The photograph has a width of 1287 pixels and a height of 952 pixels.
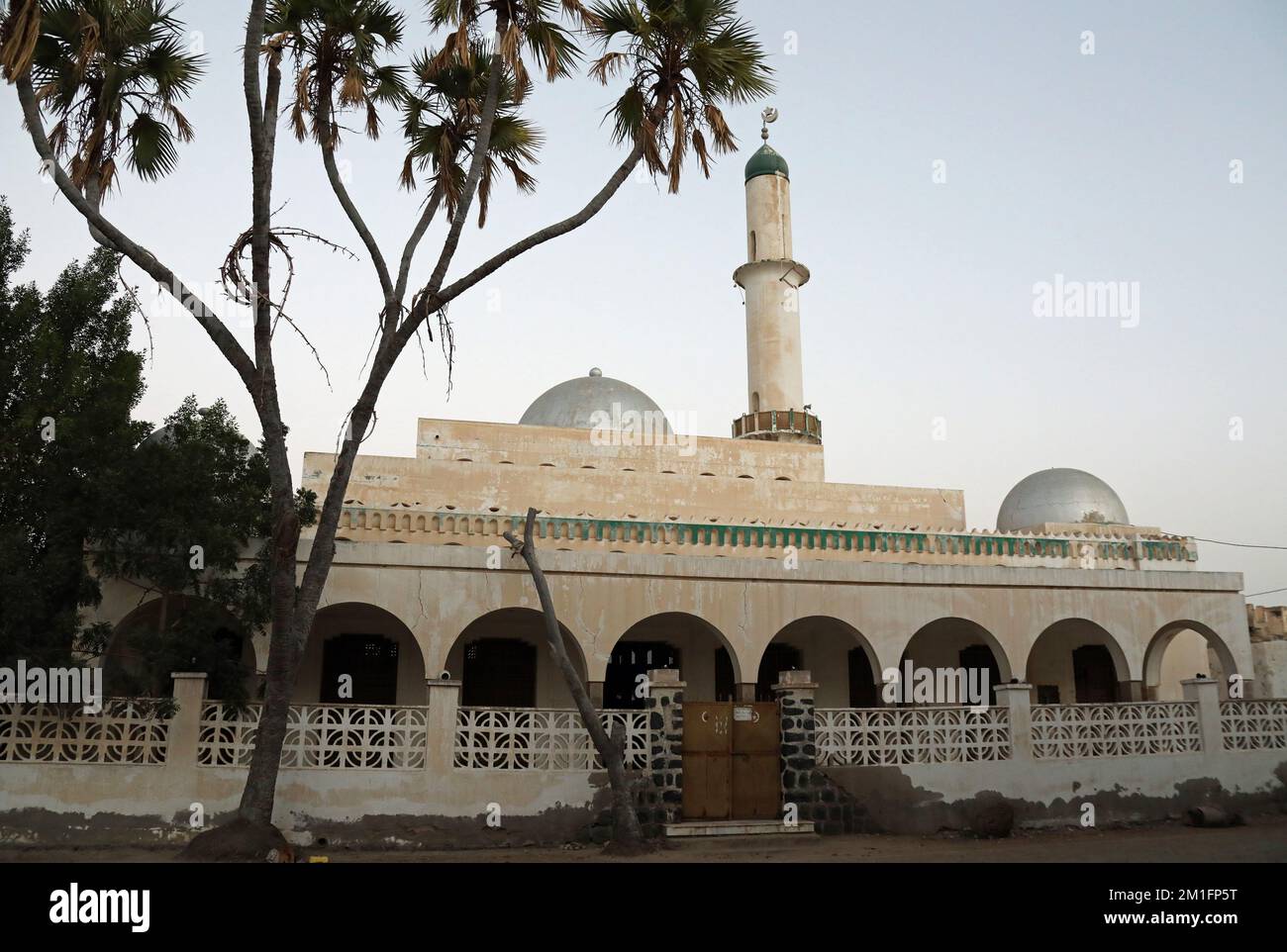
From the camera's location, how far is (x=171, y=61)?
10.9m

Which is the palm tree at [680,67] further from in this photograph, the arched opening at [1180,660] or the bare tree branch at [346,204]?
the arched opening at [1180,660]

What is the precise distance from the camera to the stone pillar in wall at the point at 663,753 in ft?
37.7

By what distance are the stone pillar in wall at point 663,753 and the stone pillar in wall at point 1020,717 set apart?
14.1ft

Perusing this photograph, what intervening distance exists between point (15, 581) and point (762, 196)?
18.3 meters

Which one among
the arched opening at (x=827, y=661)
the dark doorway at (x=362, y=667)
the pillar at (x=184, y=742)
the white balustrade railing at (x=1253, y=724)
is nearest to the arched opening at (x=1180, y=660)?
the white balustrade railing at (x=1253, y=724)

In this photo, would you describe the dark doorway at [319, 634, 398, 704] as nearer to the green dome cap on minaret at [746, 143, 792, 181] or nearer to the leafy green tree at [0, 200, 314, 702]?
the leafy green tree at [0, 200, 314, 702]

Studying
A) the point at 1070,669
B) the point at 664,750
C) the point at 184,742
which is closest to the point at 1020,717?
the point at 664,750

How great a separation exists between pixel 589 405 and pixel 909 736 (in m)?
11.6

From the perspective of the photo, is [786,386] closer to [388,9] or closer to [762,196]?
[762,196]

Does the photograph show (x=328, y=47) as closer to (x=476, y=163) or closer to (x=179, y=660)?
(x=476, y=163)

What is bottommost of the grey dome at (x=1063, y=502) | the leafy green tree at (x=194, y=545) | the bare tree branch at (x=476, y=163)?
the leafy green tree at (x=194, y=545)

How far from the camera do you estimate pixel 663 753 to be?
11.6 metres

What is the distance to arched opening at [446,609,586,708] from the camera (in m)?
16.1

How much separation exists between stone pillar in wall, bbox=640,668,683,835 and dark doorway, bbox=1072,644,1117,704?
33.2 ft
